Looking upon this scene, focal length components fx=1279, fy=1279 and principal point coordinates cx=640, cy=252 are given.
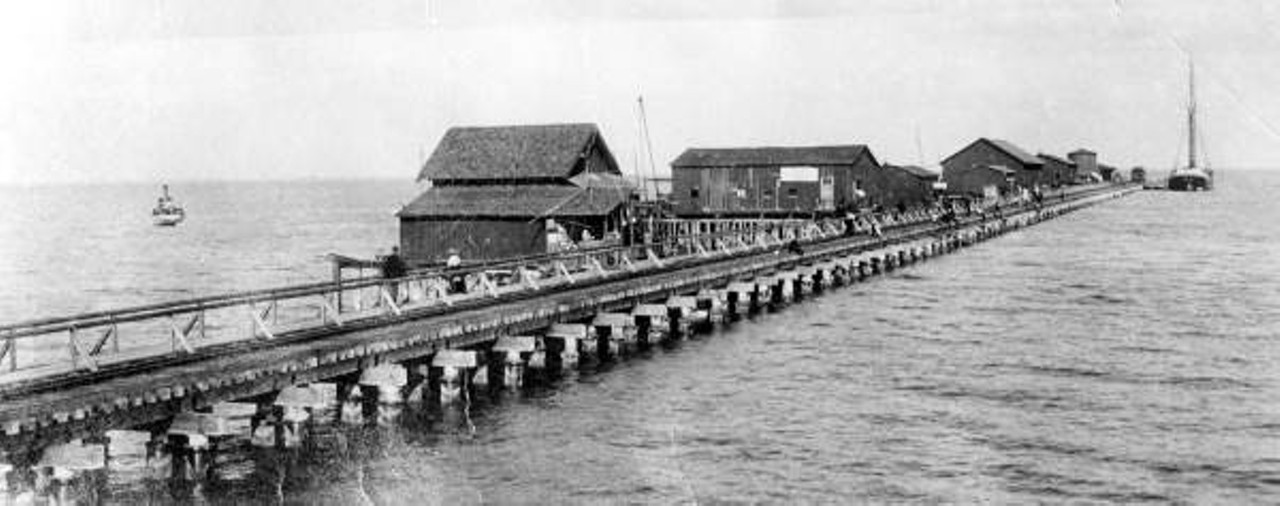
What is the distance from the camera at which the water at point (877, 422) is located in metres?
22.5

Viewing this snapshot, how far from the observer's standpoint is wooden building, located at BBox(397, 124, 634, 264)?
5412cm

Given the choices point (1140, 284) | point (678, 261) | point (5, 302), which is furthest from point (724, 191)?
point (5, 302)

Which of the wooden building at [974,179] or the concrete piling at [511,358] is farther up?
the wooden building at [974,179]

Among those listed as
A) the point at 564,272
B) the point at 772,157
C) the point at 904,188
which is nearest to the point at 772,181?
the point at 772,157

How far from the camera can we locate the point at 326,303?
93.0ft

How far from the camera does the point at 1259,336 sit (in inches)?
1668

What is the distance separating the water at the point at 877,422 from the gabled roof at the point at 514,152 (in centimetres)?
1310

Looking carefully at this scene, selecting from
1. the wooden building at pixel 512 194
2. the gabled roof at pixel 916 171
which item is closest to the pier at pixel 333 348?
the wooden building at pixel 512 194

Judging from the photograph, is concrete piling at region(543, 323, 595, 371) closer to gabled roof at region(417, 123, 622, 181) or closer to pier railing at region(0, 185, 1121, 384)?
pier railing at region(0, 185, 1121, 384)

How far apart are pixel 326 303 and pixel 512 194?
28.3 metres

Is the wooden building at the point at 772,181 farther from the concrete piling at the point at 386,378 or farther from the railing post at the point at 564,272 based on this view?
the concrete piling at the point at 386,378

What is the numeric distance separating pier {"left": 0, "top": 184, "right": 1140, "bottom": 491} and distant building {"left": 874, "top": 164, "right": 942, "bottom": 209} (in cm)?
3669

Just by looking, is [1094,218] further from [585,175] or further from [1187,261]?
[585,175]

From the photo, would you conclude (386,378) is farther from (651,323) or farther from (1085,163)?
(1085,163)
